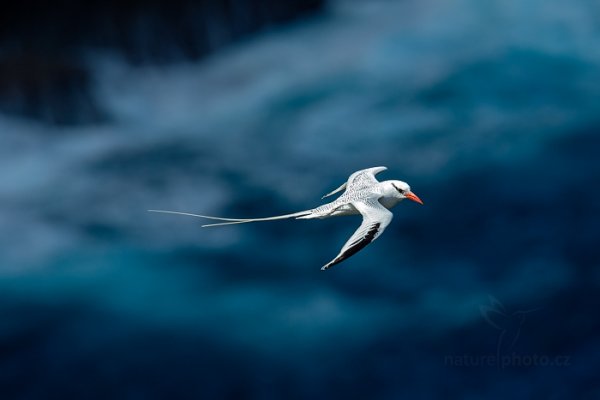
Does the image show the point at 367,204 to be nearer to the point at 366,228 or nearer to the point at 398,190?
the point at 398,190

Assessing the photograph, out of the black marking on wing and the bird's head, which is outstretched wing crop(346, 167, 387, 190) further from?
the black marking on wing

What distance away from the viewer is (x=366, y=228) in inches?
722

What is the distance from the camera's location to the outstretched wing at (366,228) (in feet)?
55.0

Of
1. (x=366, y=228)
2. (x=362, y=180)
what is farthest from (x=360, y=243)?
(x=362, y=180)

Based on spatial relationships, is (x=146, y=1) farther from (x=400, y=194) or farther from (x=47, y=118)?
(x=400, y=194)

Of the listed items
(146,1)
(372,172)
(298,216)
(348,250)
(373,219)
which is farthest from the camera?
(146,1)

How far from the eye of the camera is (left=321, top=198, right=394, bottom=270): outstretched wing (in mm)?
16778

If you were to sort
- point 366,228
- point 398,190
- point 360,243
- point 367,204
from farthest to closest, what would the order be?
point 398,190
point 367,204
point 366,228
point 360,243

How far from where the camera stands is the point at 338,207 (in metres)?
21.5

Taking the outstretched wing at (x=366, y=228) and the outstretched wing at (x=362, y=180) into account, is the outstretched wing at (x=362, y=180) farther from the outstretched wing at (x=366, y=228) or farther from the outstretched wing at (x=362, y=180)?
the outstretched wing at (x=366, y=228)

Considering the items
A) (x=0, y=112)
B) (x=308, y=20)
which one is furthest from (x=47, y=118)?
(x=308, y=20)

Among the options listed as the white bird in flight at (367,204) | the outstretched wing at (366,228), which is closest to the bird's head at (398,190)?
the white bird in flight at (367,204)

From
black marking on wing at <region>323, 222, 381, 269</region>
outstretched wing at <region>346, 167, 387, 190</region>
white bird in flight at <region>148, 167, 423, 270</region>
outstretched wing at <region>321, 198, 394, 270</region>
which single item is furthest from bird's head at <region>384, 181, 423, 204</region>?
black marking on wing at <region>323, 222, 381, 269</region>

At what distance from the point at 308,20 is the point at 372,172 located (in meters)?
66.8
